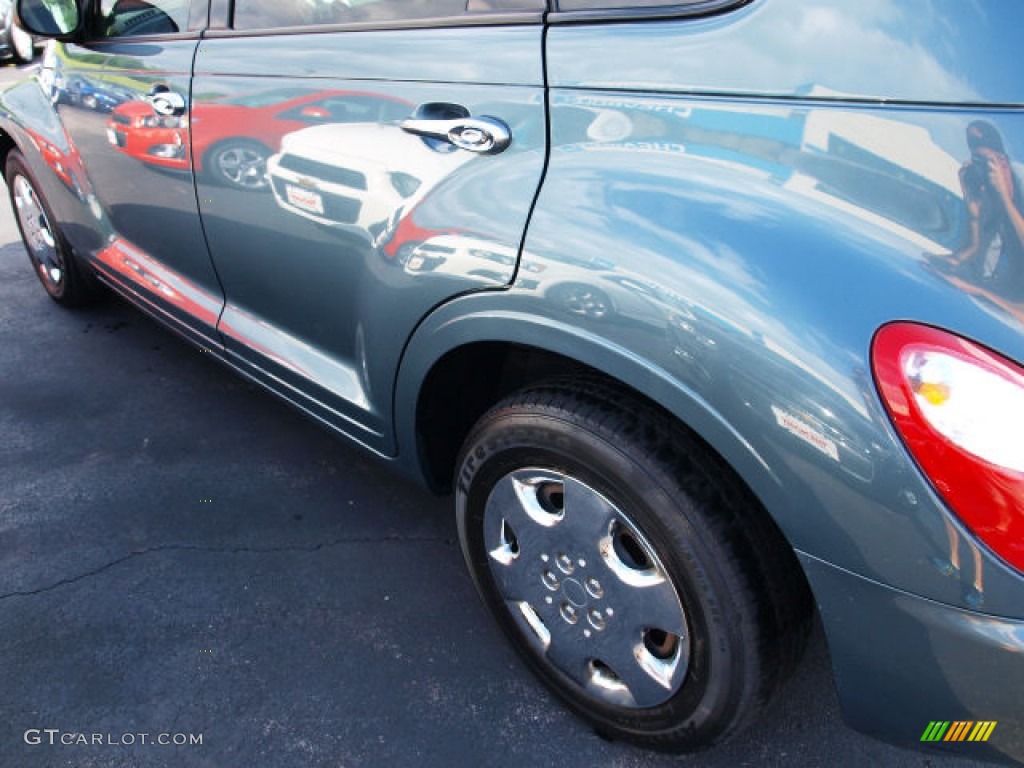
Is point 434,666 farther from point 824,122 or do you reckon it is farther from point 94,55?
point 94,55

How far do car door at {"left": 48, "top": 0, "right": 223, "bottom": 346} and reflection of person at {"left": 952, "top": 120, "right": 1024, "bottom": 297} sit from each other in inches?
80.0

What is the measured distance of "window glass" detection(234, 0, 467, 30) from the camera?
1.75 meters

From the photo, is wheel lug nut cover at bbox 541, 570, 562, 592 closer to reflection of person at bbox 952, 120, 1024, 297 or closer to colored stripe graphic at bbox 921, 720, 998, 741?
colored stripe graphic at bbox 921, 720, 998, 741

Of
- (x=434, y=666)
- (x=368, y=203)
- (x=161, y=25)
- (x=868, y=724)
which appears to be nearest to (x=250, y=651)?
(x=434, y=666)

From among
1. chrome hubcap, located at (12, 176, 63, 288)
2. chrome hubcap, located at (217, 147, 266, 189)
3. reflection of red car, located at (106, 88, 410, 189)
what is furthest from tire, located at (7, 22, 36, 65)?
chrome hubcap, located at (217, 147, 266, 189)

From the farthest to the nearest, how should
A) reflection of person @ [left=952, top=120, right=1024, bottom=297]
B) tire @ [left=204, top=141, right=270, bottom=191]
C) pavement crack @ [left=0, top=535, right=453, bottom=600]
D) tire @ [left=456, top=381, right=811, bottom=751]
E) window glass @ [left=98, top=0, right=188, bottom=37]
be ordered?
window glass @ [left=98, top=0, right=188, bottom=37] → pavement crack @ [left=0, top=535, right=453, bottom=600] → tire @ [left=204, top=141, right=270, bottom=191] → tire @ [left=456, top=381, right=811, bottom=751] → reflection of person @ [left=952, top=120, right=1024, bottom=297]

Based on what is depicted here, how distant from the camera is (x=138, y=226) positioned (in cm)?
280

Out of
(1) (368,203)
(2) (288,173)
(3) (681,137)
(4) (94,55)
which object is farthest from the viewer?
(4) (94,55)

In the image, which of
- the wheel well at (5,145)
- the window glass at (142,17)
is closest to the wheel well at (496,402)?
the window glass at (142,17)

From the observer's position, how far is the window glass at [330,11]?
1748mm

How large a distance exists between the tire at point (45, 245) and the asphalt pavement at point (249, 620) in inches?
31.6

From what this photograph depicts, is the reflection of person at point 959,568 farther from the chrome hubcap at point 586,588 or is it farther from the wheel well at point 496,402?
the chrome hubcap at point 586,588

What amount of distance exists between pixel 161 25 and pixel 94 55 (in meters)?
0.40

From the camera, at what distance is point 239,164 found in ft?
6.97
